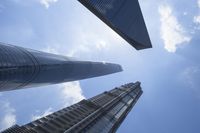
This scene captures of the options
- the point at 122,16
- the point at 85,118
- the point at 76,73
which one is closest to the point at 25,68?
the point at 85,118

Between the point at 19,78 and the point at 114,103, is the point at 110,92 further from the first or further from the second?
the point at 19,78

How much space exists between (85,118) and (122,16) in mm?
50883

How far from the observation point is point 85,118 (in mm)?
115375

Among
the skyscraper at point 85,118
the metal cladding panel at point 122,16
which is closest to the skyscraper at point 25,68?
the skyscraper at point 85,118

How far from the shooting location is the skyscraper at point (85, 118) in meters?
94.0

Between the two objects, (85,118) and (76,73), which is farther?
(76,73)

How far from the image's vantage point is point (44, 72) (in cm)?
12975

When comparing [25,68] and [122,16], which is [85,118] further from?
[122,16]

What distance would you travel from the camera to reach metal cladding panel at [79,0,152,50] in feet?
377

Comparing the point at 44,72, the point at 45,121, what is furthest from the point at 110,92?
the point at 45,121

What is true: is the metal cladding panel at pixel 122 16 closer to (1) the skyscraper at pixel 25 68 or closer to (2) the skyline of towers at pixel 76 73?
(2) the skyline of towers at pixel 76 73

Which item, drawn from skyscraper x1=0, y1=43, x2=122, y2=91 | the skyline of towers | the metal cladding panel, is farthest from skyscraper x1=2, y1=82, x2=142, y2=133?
the metal cladding panel

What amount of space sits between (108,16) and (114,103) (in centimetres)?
5706

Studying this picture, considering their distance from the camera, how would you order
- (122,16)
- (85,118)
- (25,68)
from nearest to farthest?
(25,68) < (85,118) < (122,16)
